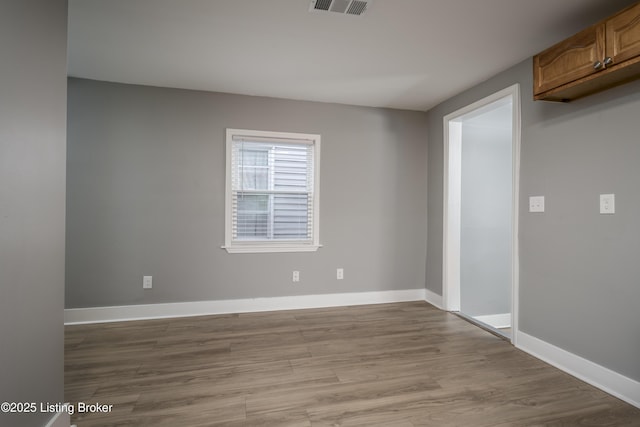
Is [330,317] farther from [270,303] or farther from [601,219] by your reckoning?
[601,219]

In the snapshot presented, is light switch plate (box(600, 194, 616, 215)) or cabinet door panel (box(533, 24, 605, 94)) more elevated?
cabinet door panel (box(533, 24, 605, 94))

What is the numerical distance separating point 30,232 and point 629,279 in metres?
3.24

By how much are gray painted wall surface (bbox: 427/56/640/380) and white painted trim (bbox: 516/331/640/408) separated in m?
0.04

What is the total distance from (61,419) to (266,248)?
2248mm

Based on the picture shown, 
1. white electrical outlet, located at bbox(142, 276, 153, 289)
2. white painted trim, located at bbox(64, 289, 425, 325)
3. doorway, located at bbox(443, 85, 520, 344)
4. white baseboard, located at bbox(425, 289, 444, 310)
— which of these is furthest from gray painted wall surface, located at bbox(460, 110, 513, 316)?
white electrical outlet, located at bbox(142, 276, 153, 289)

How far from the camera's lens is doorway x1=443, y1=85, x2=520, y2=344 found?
363 cm

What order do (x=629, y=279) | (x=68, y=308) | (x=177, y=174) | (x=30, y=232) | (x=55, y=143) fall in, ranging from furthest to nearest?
(x=177, y=174)
(x=68, y=308)
(x=629, y=279)
(x=55, y=143)
(x=30, y=232)

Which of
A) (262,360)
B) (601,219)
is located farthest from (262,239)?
(601,219)

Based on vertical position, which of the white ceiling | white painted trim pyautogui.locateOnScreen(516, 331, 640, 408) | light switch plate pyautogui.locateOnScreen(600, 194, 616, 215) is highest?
the white ceiling

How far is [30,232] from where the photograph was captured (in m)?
1.31

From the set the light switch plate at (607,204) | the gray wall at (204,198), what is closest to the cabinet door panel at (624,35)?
the light switch plate at (607,204)

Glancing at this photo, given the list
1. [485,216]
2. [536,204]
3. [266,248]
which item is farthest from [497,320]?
[266,248]

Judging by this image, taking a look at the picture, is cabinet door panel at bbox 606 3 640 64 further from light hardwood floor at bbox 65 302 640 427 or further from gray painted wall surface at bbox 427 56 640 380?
light hardwood floor at bbox 65 302 640 427

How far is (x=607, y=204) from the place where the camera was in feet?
6.63
